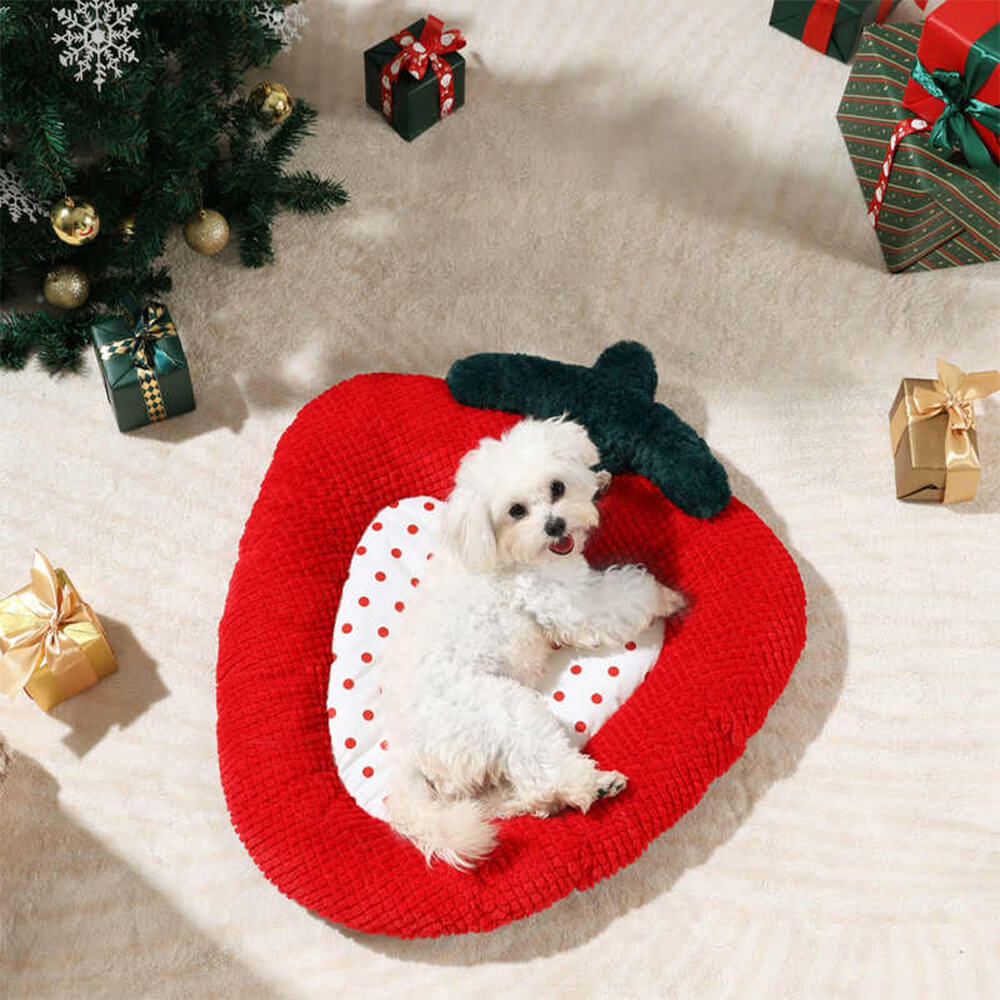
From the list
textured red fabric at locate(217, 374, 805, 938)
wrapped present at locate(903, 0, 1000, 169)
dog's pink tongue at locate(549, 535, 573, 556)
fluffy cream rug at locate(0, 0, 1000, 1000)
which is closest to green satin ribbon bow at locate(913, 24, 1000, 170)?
wrapped present at locate(903, 0, 1000, 169)

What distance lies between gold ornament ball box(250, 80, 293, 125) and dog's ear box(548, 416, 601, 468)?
0.92 m

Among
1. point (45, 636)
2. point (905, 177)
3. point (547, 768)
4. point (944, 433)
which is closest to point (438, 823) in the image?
point (547, 768)

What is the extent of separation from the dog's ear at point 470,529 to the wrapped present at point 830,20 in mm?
1682

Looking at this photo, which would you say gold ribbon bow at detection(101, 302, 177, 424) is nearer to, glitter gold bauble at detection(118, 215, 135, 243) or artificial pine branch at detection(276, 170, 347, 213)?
glitter gold bauble at detection(118, 215, 135, 243)

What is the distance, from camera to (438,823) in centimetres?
151

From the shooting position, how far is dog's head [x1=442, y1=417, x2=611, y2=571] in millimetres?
1503

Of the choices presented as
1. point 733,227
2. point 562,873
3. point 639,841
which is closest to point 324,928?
point 562,873

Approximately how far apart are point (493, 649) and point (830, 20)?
5.86 ft

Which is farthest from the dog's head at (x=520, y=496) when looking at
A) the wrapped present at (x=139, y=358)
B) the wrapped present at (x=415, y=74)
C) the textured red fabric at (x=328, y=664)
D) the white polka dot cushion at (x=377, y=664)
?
the wrapped present at (x=415, y=74)

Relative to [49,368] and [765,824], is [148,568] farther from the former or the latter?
[765,824]

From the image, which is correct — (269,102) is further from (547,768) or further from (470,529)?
(547,768)

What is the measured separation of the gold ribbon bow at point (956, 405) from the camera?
1971 millimetres

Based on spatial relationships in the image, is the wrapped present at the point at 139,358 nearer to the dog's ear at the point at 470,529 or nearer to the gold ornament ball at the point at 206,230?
the gold ornament ball at the point at 206,230

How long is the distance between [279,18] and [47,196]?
48cm
